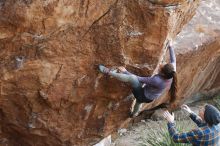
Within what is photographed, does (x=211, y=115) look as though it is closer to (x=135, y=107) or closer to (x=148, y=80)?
(x=148, y=80)

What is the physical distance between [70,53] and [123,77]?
787mm

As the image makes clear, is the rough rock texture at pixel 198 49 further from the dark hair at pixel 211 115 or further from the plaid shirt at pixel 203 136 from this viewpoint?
the dark hair at pixel 211 115

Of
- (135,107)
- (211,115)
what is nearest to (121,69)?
(135,107)

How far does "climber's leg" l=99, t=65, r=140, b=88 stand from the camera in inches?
271

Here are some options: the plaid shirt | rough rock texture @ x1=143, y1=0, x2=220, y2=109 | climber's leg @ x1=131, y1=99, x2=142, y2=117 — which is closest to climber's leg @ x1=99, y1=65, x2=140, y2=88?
climber's leg @ x1=131, y1=99, x2=142, y2=117

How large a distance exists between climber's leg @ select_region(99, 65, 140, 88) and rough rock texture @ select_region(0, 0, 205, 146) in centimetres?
10

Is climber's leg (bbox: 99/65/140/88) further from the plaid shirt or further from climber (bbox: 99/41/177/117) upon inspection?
the plaid shirt

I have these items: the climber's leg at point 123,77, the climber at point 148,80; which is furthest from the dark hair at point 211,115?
the climber's leg at point 123,77

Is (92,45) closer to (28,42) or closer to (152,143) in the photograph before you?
(28,42)

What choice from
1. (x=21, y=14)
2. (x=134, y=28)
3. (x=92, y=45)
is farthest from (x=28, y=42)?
(x=134, y=28)

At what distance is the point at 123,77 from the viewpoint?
6.88m

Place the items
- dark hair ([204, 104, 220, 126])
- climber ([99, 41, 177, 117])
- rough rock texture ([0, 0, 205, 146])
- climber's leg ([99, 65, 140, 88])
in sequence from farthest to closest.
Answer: climber's leg ([99, 65, 140, 88])
climber ([99, 41, 177, 117])
rough rock texture ([0, 0, 205, 146])
dark hair ([204, 104, 220, 126])

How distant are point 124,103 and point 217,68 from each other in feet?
15.6

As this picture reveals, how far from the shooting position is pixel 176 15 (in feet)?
21.9
